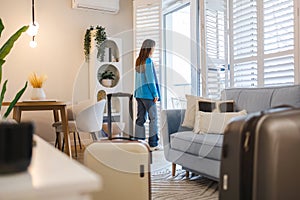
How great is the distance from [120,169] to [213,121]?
4.73 feet

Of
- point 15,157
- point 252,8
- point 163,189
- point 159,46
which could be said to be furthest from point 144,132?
point 15,157

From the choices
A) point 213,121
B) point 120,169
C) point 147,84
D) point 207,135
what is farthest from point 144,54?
point 120,169

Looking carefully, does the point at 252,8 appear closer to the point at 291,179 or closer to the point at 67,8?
the point at 291,179

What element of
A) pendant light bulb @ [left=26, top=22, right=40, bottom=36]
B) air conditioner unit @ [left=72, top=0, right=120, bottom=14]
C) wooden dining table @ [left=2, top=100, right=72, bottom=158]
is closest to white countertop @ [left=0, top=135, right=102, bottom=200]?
wooden dining table @ [left=2, top=100, right=72, bottom=158]

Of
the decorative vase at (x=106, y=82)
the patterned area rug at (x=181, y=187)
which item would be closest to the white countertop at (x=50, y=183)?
the patterned area rug at (x=181, y=187)

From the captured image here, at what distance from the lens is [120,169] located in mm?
1835

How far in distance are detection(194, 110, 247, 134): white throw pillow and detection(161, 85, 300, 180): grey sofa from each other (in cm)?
9

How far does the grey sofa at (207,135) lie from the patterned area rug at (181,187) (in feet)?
0.41

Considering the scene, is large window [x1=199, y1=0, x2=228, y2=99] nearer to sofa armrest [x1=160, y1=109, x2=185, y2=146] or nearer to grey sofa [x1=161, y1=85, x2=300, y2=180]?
grey sofa [x1=161, y1=85, x2=300, y2=180]

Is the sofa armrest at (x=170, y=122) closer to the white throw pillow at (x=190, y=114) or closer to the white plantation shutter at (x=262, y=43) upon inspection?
the white throw pillow at (x=190, y=114)

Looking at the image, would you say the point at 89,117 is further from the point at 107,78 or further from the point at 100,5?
the point at 100,5

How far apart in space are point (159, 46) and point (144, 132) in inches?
53.7

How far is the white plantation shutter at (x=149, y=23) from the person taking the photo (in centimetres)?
498

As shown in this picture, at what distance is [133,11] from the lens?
18.0ft
